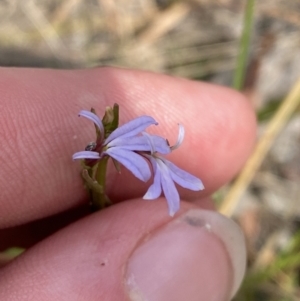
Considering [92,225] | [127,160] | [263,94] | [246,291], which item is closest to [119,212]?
[92,225]

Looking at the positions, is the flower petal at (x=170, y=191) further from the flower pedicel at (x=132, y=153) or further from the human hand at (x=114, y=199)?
the human hand at (x=114, y=199)

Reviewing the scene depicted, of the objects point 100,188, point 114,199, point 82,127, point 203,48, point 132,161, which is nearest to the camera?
point 132,161

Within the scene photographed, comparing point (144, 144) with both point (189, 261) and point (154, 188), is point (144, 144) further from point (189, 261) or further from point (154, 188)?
point (189, 261)

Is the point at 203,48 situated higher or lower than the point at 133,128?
lower

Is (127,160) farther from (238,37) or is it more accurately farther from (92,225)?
(238,37)

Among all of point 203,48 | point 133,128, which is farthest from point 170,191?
point 203,48

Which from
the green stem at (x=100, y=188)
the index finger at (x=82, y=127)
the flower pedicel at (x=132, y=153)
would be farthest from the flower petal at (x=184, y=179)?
the index finger at (x=82, y=127)

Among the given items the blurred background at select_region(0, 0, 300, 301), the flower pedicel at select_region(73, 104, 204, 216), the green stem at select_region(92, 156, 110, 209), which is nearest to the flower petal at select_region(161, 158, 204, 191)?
the flower pedicel at select_region(73, 104, 204, 216)
